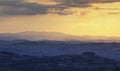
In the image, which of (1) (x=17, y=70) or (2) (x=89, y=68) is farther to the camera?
(2) (x=89, y=68)

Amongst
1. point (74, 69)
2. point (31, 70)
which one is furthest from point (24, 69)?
point (74, 69)

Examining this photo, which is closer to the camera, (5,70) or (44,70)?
(5,70)

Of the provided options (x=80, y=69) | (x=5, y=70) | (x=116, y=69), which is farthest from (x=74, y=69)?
(x=5, y=70)

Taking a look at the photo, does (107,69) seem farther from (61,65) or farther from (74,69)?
(61,65)

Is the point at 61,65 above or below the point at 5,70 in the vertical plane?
below

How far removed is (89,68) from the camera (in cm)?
18038

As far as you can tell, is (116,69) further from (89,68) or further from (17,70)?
(17,70)

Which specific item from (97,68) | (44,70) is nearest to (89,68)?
(97,68)

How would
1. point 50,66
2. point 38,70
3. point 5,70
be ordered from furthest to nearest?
point 50,66, point 38,70, point 5,70

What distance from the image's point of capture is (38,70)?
16975cm

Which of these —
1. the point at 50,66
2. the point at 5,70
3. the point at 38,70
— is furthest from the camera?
the point at 50,66

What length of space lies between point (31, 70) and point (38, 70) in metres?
4.12

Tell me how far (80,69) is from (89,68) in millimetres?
4590

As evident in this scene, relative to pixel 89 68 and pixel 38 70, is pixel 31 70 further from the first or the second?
pixel 89 68
